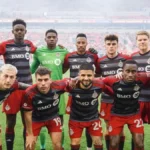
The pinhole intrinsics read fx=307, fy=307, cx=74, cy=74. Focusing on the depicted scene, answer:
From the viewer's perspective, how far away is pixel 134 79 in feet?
13.6

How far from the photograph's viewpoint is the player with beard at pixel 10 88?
12.4 ft

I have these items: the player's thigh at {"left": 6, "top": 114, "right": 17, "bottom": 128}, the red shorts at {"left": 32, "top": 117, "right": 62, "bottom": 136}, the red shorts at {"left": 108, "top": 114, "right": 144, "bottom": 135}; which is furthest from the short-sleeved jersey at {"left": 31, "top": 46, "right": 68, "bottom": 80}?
the red shorts at {"left": 108, "top": 114, "right": 144, "bottom": 135}

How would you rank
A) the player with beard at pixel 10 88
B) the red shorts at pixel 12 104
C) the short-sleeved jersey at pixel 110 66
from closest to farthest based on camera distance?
the player with beard at pixel 10 88
the red shorts at pixel 12 104
the short-sleeved jersey at pixel 110 66

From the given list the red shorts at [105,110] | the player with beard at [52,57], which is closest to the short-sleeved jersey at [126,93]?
the red shorts at [105,110]

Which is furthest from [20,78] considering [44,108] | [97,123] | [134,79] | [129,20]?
[129,20]

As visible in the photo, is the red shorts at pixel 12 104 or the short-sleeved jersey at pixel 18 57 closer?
the red shorts at pixel 12 104

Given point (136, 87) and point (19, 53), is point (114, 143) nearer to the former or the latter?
point (136, 87)

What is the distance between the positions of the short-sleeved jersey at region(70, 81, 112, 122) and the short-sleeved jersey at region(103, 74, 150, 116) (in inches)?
4.4

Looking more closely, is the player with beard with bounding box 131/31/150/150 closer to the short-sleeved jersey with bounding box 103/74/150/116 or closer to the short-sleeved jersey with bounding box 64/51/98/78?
the short-sleeved jersey with bounding box 103/74/150/116

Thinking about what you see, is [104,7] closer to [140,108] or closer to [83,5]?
[83,5]

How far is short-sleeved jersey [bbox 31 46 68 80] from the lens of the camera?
506 cm

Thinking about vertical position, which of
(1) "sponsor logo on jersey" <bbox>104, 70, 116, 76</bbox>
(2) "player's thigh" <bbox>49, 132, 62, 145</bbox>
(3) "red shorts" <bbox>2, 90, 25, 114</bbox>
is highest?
(1) "sponsor logo on jersey" <bbox>104, 70, 116, 76</bbox>

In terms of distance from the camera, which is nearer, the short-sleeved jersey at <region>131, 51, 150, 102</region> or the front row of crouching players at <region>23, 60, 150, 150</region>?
the front row of crouching players at <region>23, 60, 150, 150</region>

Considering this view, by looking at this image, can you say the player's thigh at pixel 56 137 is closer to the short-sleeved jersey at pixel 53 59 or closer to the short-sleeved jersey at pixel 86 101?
the short-sleeved jersey at pixel 86 101
